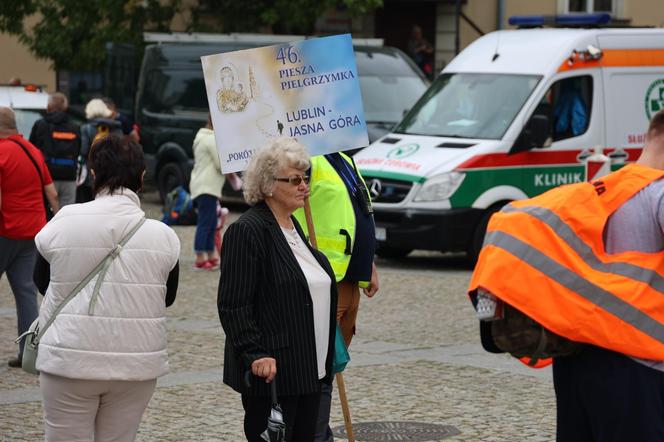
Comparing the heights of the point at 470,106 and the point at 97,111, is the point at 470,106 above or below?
above

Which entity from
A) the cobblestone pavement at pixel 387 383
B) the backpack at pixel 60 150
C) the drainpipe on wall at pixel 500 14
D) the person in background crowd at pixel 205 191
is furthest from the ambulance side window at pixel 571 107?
the drainpipe on wall at pixel 500 14

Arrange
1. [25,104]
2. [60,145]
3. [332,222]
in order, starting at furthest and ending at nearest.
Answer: [25,104] → [60,145] → [332,222]

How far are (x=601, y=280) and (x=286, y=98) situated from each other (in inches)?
109

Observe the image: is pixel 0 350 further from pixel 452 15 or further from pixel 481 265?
pixel 452 15

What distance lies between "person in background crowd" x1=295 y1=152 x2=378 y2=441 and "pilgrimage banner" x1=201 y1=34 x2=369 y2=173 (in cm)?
15

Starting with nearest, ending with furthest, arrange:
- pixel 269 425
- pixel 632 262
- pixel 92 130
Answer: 1. pixel 632 262
2. pixel 269 425
3. pixel 92 130

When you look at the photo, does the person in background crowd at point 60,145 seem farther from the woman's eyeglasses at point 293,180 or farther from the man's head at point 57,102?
the woman's eyeglasses at point 293,180

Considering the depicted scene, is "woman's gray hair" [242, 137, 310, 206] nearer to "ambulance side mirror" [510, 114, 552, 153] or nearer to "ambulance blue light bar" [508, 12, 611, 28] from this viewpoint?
"ambulance side mirror" [510, 114, 552, 153]

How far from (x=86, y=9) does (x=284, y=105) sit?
21258 mm

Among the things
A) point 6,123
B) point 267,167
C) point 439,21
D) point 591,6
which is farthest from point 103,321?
point 591,6

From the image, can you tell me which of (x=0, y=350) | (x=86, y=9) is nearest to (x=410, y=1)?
(x=86, y=9)

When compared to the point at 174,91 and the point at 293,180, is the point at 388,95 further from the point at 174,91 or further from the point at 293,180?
the point at 293,180

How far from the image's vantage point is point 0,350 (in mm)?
10094

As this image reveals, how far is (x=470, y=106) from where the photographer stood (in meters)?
15.8
